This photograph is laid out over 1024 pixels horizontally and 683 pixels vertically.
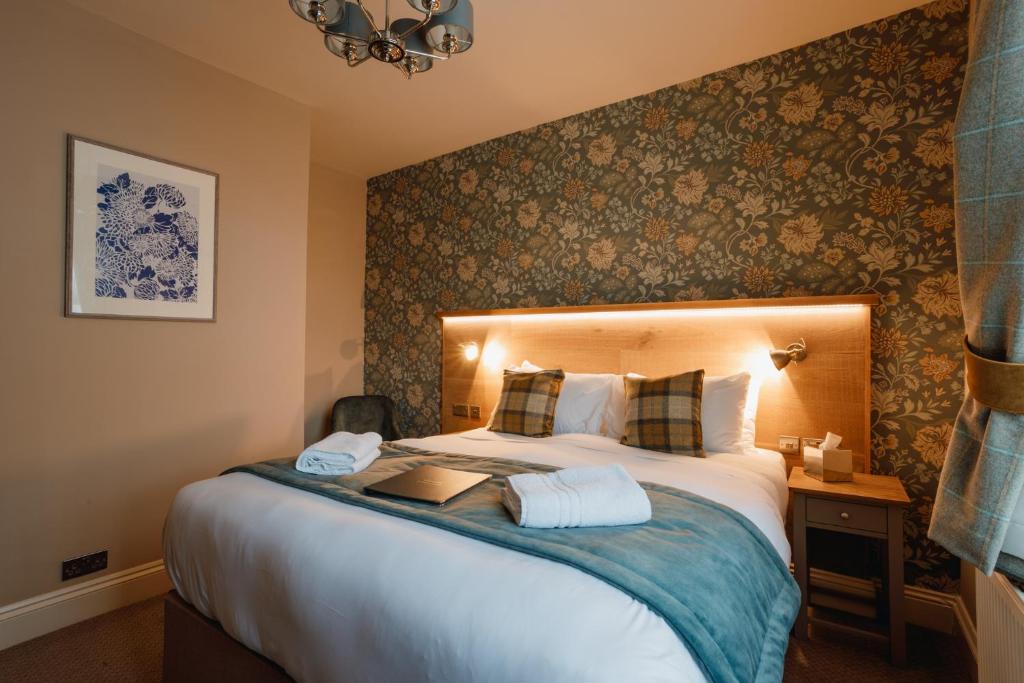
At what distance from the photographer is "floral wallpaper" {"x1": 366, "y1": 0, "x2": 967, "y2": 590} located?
223 cm

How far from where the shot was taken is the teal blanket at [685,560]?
1.01 metres

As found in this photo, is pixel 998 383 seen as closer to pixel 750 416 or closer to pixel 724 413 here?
pixel 724 413

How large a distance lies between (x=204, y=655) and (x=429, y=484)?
863 mm

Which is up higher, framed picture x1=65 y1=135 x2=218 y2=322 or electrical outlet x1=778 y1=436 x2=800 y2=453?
framed picture x1=65 y1=135 x2=218 y2=322

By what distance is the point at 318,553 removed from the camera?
1.27 metres

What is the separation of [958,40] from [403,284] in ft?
A: 11.9

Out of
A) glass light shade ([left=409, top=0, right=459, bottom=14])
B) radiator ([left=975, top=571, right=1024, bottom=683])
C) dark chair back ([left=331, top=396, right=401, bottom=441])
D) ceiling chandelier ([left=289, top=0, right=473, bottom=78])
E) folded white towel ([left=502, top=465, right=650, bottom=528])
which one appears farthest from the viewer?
dark chair back ([left=331, top=396, right=401, bottom=441])

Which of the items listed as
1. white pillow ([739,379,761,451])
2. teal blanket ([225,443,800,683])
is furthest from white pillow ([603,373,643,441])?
teal blanket ([225,443,800,683])

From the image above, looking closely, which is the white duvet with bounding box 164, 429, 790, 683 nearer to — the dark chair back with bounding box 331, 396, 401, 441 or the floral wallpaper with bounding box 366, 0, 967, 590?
the floral wallpaper with bounding box 366, 0, 967, 590

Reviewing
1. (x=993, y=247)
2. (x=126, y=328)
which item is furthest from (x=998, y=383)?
(x=126, y=328)

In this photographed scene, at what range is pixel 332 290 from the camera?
426 cm

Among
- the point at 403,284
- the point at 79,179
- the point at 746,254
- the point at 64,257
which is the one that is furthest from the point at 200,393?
the point at 746,254

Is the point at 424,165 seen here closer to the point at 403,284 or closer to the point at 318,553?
the point at 403,284

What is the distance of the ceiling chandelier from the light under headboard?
67.6 inches
